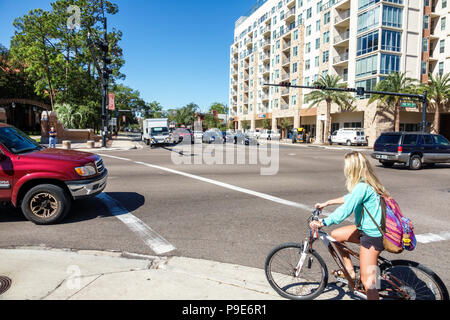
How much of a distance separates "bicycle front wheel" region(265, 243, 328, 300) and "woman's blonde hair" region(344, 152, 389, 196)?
2.92 feet

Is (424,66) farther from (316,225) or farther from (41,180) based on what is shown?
(41,180)

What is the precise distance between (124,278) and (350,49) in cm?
4844

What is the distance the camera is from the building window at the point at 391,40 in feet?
131

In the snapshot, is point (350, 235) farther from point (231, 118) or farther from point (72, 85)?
point (231, 118)

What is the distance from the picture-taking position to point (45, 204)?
5.79 meters

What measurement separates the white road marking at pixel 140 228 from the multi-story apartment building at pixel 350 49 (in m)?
40.0

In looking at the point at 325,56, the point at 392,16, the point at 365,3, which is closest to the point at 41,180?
the point at 392,16

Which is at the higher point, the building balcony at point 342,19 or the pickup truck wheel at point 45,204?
the building balcony at point 342,19

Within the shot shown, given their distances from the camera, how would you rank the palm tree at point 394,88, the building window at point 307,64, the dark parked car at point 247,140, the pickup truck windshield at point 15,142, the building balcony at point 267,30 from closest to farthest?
the pickup truck windshield at point 15,142, the palm tree at point 394,88, the dark parked car at point 247,140, the building window at point 307,64, the building balcony at point 267,30

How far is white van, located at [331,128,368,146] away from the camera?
40.1m

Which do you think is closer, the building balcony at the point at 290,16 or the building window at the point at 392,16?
the building window at the point at 392,16

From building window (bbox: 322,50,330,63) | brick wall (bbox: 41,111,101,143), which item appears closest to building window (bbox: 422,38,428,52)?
building window (bbox: 322,50,330,63)

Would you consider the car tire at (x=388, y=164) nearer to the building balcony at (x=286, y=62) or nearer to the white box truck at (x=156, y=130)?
the white box truck at (x=156, y=130)

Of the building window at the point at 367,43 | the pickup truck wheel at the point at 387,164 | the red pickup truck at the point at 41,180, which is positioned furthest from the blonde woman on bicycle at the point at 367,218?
the building window at the point at 367,43
